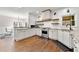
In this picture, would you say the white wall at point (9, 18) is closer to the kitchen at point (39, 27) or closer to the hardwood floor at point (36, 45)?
the kitchen at point (39, 27)

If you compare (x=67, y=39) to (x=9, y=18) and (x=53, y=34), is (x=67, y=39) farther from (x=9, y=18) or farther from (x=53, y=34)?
(x=9, y=18)

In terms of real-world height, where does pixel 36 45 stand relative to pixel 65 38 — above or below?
below

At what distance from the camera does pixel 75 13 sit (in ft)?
6.64

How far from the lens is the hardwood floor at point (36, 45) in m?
2.13

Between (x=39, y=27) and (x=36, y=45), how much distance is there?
302mm

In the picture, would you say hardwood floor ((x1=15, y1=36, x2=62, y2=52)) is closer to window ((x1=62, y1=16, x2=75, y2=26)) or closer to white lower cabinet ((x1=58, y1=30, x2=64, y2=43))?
white lower cabinet ((x1=58, y1=30, x2=64, y2=43))

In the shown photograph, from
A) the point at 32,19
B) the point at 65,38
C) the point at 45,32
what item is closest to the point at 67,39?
the point at 65,38

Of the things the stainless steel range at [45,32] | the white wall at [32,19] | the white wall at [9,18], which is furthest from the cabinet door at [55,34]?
the white wall at [9,18]

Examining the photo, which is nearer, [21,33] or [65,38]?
[65,38]

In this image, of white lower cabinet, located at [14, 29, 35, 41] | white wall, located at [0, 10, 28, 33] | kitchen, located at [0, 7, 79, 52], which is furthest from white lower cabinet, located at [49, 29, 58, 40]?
white wall, located at [0, 10, 28, 33]

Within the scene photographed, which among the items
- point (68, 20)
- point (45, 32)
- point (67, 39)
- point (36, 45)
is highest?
point (68, 20)

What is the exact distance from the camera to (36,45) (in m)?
2.15
